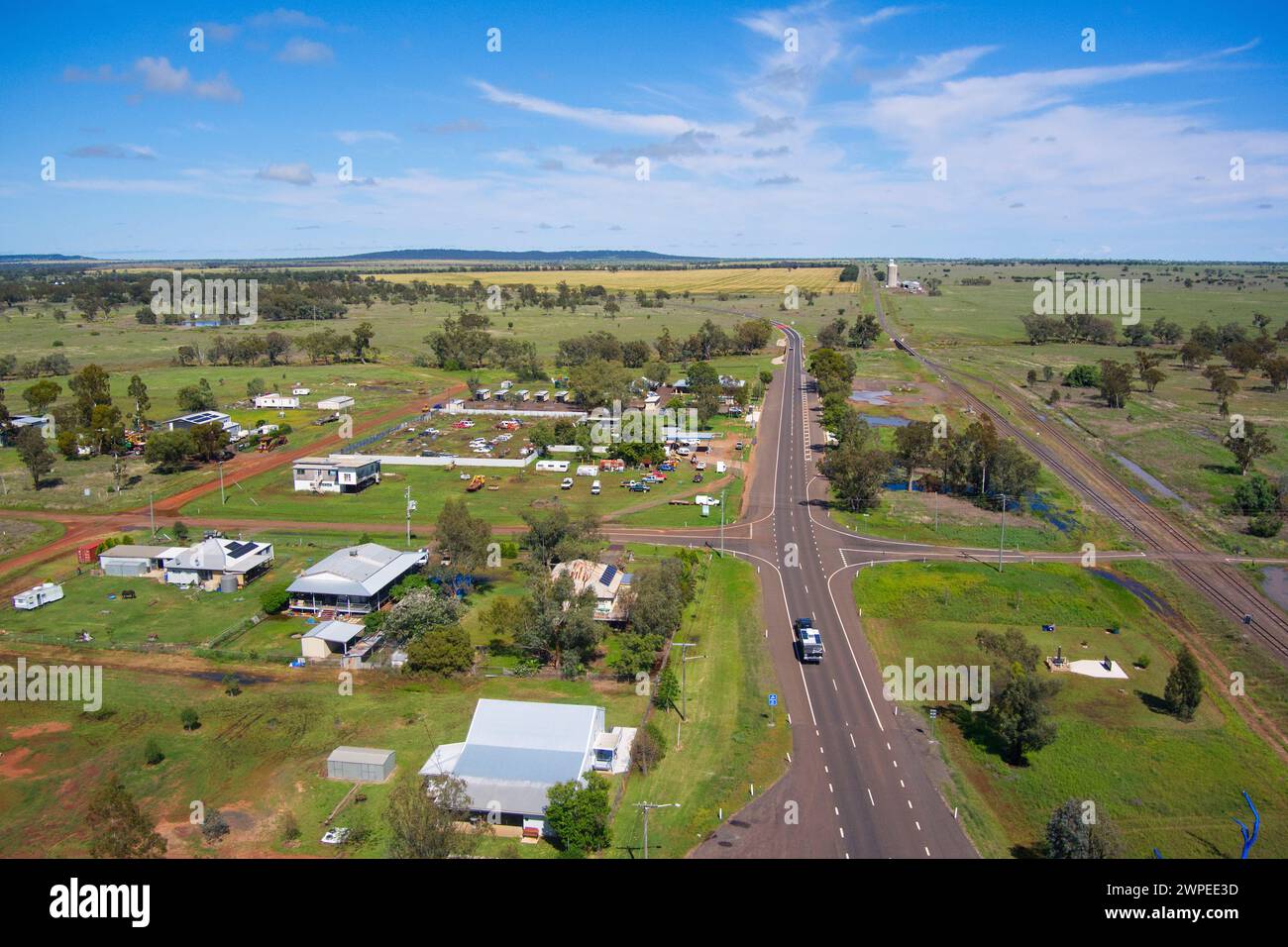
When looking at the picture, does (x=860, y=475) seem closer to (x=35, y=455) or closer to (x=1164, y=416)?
(x=1164, y=416)

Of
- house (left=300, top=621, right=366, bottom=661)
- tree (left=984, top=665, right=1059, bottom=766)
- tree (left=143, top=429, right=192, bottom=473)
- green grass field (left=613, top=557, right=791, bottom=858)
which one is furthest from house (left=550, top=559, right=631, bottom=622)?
tree (left=143, top=429, right=192, bottom=473)

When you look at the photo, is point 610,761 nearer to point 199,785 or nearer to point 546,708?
point 546,708

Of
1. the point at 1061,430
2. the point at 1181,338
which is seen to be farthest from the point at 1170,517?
the point at 1181,338

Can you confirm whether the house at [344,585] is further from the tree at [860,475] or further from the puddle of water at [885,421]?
the puddle of water at [885,421]

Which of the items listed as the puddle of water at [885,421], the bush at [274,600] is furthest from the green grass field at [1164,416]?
the bush at [274,600]

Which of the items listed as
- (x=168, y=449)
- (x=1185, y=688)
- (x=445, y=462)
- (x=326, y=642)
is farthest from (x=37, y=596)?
(x=1185, y=688)
